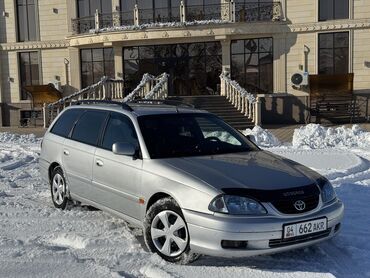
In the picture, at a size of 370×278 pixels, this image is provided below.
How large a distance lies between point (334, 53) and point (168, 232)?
68.4 ft

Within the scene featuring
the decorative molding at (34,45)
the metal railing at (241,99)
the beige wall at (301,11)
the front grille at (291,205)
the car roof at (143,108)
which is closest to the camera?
the front grille at (291,205)

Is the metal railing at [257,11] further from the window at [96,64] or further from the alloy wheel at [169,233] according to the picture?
the alloy wheel at [169,233]

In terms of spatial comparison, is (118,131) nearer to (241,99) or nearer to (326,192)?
(326,192)

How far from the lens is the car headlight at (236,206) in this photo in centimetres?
449

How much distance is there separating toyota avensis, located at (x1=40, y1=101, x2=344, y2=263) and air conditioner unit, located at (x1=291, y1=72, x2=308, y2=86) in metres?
17.5

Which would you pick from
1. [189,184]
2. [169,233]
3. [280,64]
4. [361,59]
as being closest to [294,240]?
Result: [189,184]

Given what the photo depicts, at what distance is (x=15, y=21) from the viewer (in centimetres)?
2828

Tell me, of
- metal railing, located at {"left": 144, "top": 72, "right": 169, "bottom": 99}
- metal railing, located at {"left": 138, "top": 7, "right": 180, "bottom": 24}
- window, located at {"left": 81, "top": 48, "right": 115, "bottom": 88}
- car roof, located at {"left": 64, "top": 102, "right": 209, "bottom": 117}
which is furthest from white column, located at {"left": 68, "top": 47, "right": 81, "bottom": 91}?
car roof, located at {"left": 64, "top": 102, "right": 209, "bottom": 117}

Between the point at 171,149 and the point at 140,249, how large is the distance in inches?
45.2

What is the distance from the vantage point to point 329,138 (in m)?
14.0

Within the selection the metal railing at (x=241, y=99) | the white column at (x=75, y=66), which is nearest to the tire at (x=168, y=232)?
the metal railing at (x=241, y=99)

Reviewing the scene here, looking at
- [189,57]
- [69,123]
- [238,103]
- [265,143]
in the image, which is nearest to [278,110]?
[238,103]

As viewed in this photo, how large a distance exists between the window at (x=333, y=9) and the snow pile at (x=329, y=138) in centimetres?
1046

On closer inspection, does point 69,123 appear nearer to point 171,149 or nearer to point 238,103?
point 171,149
